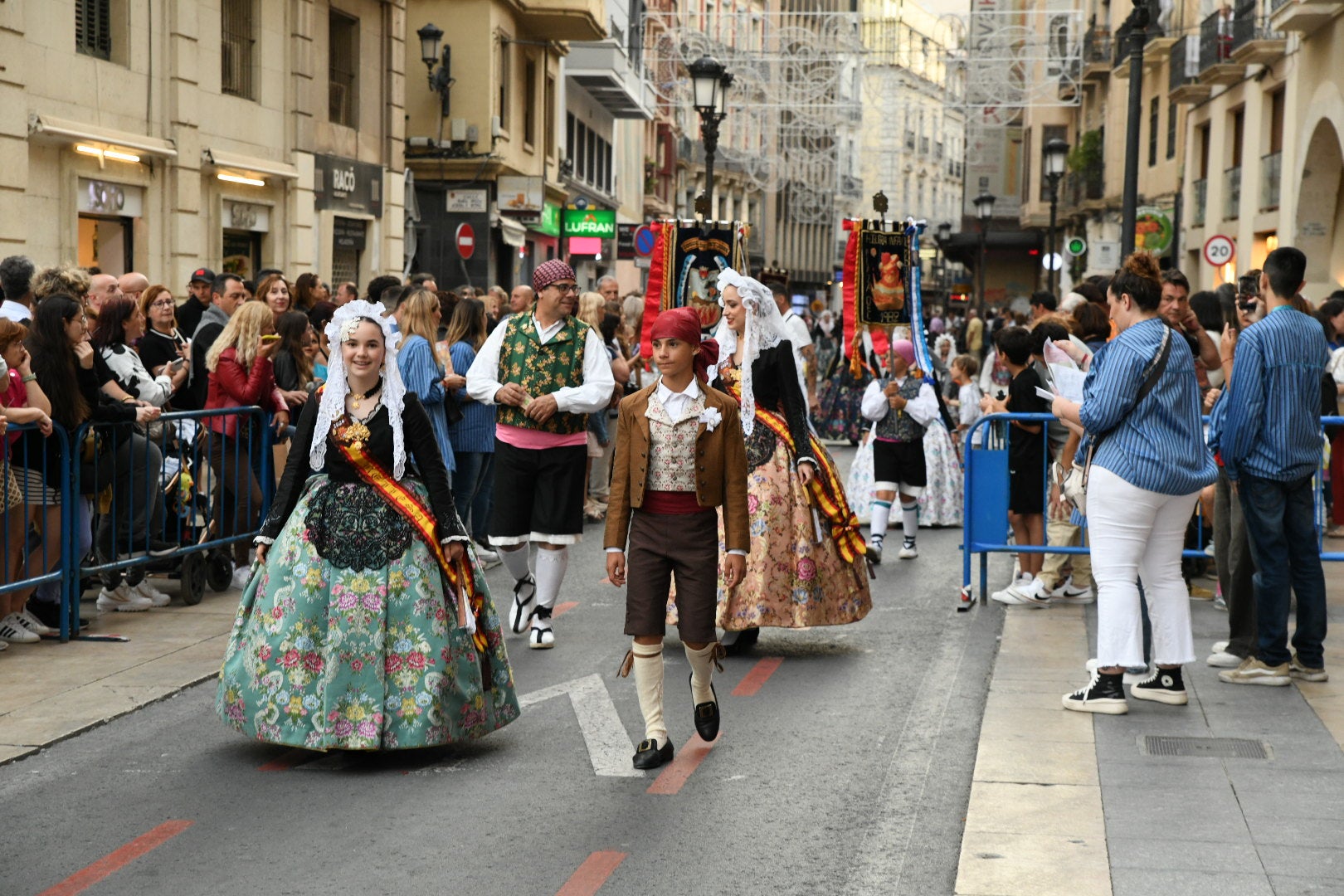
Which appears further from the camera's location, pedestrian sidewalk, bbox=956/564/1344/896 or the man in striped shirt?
the man in striped shirt

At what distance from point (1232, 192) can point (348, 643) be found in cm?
2921

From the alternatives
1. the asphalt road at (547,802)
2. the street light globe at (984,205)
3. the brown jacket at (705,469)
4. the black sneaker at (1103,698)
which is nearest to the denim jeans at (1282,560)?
the black sneaker at (1103,698)

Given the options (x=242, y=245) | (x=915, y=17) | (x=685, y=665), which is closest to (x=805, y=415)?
(x=685, y=665)

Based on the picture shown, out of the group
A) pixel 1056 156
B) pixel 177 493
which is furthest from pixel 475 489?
pixel 1056 156

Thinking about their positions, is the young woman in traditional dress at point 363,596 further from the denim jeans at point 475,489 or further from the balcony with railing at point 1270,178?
the balcony with railing at point 1270,178

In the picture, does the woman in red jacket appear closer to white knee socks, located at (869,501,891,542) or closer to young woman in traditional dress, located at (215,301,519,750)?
Answer: young woman in traditional dress, located at (215,301,519,750)

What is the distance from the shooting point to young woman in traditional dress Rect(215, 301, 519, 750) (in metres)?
6.41

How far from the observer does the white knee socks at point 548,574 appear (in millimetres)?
9133

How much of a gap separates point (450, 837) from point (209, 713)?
2.24 metres

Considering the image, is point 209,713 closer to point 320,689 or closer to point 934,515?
point 320,689

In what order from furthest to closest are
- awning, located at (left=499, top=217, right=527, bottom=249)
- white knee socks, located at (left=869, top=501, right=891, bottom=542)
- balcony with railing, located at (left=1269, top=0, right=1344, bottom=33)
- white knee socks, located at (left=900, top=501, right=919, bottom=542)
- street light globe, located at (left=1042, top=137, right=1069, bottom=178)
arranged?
awning, located at (left=499, top=217, right=527, bottom=249)
street light globe, located at (left=1042, top=137, right=1069, bottom=178)
balcony with railing, located at (left=1269, top=0, right=1344, bottom=33)
white knee socks, located at (left=900, top=501, right=919, bottom=542)
white knee socks, located at (left=869, top=501, right=891, bottom=542)

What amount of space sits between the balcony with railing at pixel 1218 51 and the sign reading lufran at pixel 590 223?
11801 millimetres

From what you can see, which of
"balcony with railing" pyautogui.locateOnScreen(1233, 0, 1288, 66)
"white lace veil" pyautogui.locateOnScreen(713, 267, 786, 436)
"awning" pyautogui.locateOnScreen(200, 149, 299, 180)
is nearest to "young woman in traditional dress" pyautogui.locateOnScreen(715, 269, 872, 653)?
"white lace veil" pyautogui.locateOnScreen(713, 267, 786, 436)

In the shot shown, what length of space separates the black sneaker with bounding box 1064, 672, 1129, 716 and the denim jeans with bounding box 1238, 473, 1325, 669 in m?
0.99
